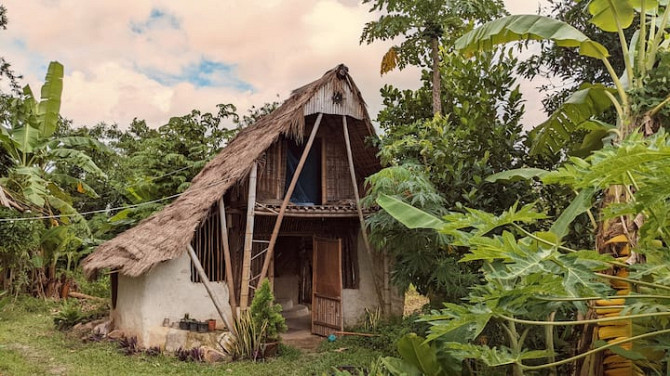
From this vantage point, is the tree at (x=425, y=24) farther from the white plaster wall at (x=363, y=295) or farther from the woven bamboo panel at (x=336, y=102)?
the white plaster wall at (x=363, y=295)

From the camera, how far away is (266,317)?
6.93 meters

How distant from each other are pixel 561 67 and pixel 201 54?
251 inches

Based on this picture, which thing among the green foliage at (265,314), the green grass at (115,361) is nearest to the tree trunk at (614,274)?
the green grass at (115,361)

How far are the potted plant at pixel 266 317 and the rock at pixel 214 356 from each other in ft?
1.92

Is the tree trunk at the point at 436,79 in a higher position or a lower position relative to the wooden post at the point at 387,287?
higher

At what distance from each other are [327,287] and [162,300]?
2.85 meters

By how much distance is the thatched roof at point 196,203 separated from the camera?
7.08 m

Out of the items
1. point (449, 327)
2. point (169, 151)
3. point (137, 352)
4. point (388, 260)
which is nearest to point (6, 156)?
point (169, 151)

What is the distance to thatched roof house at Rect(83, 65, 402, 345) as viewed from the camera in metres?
7.50

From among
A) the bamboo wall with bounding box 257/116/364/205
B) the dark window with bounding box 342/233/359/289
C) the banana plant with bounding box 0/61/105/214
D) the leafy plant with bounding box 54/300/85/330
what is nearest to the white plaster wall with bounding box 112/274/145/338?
the leafy plant with bounding box 54/300/85/330

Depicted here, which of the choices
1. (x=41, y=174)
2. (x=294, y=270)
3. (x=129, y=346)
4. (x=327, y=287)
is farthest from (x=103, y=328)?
(x=294, y=270)

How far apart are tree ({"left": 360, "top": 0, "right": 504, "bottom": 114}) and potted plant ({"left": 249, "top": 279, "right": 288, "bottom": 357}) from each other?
15.0ft

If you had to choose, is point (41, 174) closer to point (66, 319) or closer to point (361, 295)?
point (66, 319)

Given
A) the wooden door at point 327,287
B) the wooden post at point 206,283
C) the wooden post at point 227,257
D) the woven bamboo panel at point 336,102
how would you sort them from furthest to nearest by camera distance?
the wooden door at point 327,287 → the woven bamboo panel at point 336,102 → the wooden post at point 227,257 → the wooden post at point 206,283
